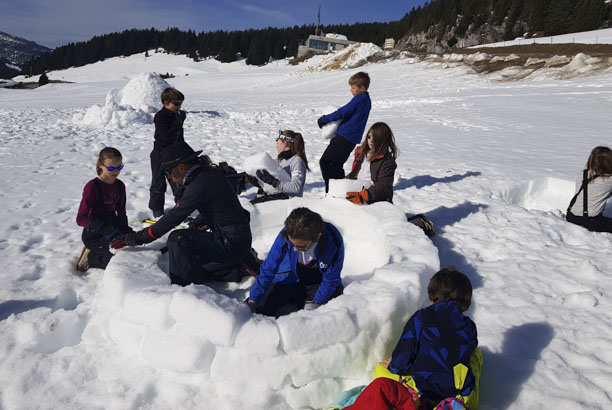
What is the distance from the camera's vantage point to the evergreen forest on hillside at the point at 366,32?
41.7 metres

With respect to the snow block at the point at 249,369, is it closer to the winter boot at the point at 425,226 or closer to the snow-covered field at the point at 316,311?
the snow-covered field at the point at 316,311

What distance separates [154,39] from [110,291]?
100939 mm

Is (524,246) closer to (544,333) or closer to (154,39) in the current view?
(544,333)

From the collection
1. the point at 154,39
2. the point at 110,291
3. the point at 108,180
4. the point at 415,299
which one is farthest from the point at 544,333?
the point at 154,39

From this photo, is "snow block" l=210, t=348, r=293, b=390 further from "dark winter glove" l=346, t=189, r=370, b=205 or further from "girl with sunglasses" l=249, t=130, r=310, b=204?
"girl with sunglasses" l=249, t=130, r=310, b=204

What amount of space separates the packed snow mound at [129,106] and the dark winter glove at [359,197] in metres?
8.80

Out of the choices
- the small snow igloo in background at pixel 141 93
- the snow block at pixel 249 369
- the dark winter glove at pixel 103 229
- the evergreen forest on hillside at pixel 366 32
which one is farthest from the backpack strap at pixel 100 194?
the evergreen forest on hillside at pixel 366 32

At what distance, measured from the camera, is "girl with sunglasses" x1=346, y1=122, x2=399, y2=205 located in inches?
159

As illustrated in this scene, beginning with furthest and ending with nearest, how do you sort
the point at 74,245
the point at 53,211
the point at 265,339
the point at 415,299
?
the point at 53,211
the point at 74,245
the point at 415,299
the point at 265,339

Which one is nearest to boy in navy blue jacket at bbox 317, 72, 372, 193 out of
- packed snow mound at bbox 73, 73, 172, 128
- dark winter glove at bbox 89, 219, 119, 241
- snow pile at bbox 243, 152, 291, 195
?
snow pile at bbox 243, 152, 291, 195

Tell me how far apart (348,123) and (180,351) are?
3345mm

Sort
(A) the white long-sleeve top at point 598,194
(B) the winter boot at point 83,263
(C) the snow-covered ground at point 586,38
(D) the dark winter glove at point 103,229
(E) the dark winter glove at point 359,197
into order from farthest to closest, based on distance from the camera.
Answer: (C) the snow-covered ground at point 586,38 → (A) the white long-sleeve top at point 598,194 → (E) the dark winter glove at point 359,197 → (B) the winter boot at point 83,263 → (D) the dark winter glove at point 103,229

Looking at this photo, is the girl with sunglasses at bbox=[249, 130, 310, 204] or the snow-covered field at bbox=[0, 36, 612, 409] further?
the girl with sunglasses at bbox=[249, 130, 310, 204]

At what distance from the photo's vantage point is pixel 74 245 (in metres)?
3.96
